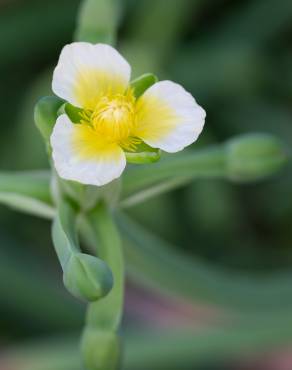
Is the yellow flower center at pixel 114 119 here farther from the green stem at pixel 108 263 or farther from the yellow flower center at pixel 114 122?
the green stem at pixel 108 263

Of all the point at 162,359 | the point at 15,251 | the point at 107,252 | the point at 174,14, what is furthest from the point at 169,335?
the point at 174,14

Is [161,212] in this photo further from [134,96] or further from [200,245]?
[134,96]

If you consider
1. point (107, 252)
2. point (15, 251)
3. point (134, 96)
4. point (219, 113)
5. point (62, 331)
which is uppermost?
point (219, 113)

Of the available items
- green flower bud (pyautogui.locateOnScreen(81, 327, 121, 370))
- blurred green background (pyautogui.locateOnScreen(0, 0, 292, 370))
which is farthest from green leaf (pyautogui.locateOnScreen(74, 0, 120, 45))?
blurred green background (pyautogui.locateOnScreen(0, 0, 292, 370))

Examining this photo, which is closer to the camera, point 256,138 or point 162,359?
point 256,138

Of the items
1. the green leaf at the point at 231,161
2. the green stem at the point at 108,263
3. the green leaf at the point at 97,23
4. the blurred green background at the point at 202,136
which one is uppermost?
the blurred green background at the point at 202,136

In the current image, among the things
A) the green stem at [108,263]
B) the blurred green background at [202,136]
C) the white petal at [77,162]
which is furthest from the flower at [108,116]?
the blurred green background at [202,136]

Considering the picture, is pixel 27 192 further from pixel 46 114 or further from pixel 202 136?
pixel 202 136

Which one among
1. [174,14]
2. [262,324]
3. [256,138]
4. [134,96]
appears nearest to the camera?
[134,96]
